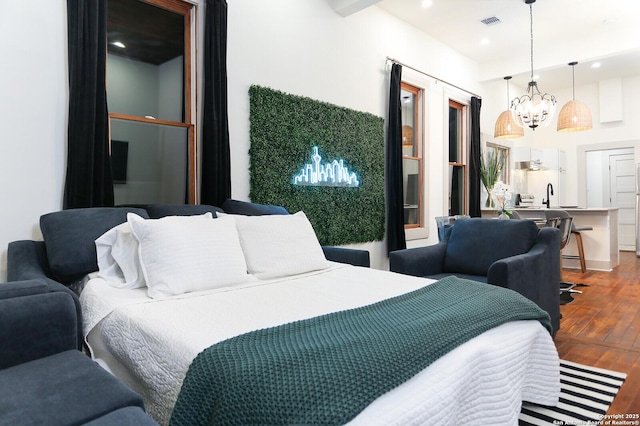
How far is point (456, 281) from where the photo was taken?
2076 millimetres

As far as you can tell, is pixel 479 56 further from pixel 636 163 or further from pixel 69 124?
pixel 69 124

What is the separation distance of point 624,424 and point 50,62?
3.90 meters

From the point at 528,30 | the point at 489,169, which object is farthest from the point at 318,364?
the point at 489,169

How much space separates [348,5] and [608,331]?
405cm

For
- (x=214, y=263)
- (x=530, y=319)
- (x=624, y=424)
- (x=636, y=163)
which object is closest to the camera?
(x=530, y=319)

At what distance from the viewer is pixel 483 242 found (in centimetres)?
328

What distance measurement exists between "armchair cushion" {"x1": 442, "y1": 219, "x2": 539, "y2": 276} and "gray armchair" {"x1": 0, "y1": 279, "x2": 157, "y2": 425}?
9.15 ft

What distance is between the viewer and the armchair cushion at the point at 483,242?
3.12 metres

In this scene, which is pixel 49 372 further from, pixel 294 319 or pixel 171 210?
pixel 171 210

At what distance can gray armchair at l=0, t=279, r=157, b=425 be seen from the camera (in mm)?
1016

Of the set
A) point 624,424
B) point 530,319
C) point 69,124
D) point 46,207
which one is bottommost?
point 624,424

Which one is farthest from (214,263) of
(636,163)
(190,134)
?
(636,163)

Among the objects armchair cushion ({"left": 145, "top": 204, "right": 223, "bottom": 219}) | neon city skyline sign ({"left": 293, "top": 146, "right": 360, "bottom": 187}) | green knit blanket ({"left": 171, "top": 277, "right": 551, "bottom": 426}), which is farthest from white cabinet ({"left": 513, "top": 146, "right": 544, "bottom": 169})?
green knit blanket ({"left": 171, "top": 277, "right": 551, "bottom": 426})

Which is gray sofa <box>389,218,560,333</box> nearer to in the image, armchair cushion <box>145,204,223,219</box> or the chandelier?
armchair cushion <box>145,204,223,219</box>
